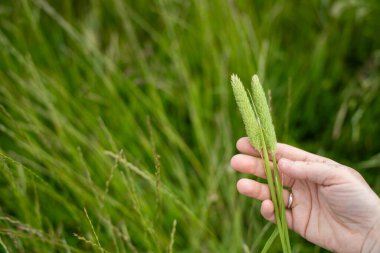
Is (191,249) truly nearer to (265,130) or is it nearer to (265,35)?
(265,130)

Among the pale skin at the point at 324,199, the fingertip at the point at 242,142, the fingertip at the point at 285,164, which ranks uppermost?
the fingertip at the point at 242,142

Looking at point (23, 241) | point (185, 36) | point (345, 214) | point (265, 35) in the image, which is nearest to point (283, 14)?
point (265, 35)

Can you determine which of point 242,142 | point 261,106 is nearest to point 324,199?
point 242,142

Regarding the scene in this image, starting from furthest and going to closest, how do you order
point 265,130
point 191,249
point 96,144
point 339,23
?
point 339,23
point 96,144
point 191,249
point 265,130

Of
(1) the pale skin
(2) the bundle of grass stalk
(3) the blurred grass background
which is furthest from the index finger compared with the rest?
(3) the blurred grass background

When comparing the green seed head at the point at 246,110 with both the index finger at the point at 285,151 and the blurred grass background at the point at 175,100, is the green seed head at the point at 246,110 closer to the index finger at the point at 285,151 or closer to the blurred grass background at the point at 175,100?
the index finger at the point at 285,151

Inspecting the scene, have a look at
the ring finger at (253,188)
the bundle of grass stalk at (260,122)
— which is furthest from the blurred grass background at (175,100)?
the bundle of grass stalk at (260,122)

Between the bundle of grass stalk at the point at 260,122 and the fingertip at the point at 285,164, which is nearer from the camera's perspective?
the bundle of grass stalk at the point at 260,122

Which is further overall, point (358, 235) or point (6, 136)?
point (6, 136)
